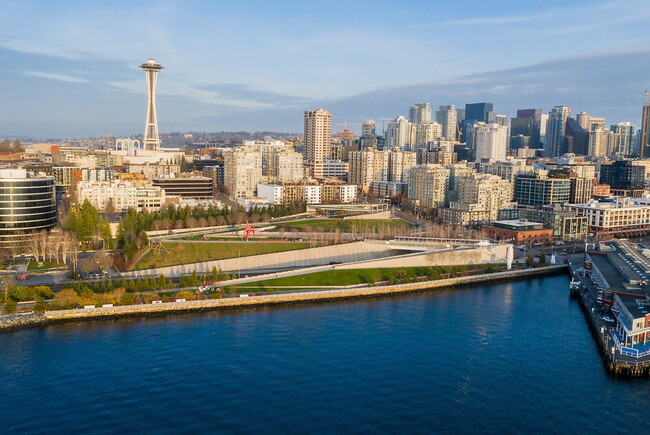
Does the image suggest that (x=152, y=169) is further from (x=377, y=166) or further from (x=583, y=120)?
(x=583, y=120)

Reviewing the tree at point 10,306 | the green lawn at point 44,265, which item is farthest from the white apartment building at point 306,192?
the tree at point 10,306

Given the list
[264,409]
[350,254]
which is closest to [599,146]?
[350,254]

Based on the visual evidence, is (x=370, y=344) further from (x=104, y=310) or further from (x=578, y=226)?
(x=578, y=226)

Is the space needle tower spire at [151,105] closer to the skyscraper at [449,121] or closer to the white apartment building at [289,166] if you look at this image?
the white apartment building at [289,166]

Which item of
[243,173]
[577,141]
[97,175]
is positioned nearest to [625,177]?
[243,173]

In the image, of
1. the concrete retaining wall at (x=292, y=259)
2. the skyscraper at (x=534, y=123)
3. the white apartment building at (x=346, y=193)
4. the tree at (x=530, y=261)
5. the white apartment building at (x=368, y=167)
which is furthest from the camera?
the skyscraper at (x=534, y=123)

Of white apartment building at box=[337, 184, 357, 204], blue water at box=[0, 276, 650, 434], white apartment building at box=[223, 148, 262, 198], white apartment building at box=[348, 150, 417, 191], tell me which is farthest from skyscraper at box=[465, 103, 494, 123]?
blue water at box=[0, 276, 650, 434]
